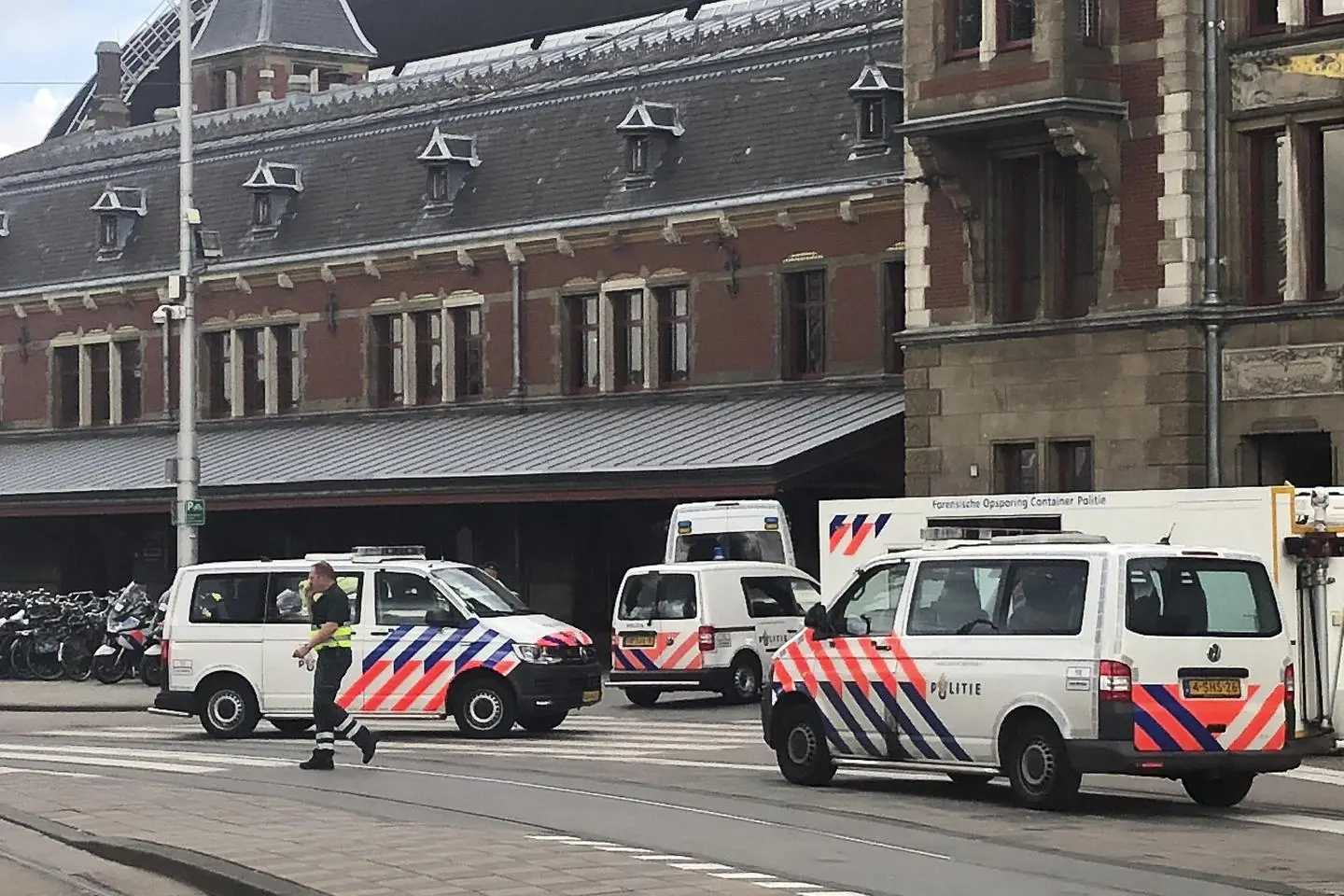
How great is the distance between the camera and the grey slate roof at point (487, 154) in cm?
4431

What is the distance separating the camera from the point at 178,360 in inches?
2188

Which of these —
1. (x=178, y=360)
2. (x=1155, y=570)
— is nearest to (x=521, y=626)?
(x=1155, y=570)

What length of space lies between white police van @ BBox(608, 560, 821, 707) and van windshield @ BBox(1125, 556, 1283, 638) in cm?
1463

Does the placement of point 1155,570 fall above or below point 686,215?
below

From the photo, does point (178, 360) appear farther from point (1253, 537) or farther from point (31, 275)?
point (1253, 537)

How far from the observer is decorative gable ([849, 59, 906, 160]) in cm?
4219

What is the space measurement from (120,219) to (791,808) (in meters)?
41.3

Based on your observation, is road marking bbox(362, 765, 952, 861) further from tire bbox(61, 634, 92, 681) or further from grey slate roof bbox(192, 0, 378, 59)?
grey slate roof bbox(192, 0, 378, 59)

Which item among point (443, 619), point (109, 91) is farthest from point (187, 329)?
point (109, 91)

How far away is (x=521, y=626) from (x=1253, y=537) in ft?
23.7

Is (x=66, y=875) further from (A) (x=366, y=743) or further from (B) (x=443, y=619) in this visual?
(B) (x=443, y=619)

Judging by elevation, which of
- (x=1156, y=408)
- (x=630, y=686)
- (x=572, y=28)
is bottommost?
(x=630, y=686)

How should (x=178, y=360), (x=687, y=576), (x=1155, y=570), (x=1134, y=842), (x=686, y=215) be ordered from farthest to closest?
(x=178, y=360)
(x=686, y=215)
(x=687, y=576)
(x=1155, y=570)
(x=1134, y=842)

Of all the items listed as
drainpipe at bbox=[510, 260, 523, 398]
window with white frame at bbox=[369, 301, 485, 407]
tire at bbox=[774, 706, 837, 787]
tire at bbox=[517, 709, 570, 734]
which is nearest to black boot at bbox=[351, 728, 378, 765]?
tire at bbox=[517, 709, 570, 734]
